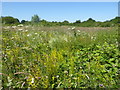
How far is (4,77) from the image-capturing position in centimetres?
254

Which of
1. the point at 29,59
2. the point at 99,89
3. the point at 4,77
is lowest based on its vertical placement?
the point at 99,89

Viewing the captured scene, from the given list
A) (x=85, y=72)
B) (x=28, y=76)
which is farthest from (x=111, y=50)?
(x=28, y=76)

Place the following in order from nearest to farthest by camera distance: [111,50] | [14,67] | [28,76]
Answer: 1. [28,76]
2. [14,67]
3. [111,50]

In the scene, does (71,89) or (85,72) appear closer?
(71,89)

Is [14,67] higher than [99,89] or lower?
higher

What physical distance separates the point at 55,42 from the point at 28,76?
175 cm

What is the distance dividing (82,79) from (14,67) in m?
1.23

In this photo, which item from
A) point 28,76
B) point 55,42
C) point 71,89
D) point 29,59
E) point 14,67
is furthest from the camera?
point 55,42

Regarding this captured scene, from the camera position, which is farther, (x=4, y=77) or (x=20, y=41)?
(x=20, y=41)

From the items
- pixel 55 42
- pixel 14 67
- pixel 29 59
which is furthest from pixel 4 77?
pixel 55 42

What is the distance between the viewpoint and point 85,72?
2611mm

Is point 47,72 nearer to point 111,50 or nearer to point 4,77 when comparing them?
point 4,77

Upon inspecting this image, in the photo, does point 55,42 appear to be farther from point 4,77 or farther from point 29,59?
point 4,77

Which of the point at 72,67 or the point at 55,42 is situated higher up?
the point at 55,42
